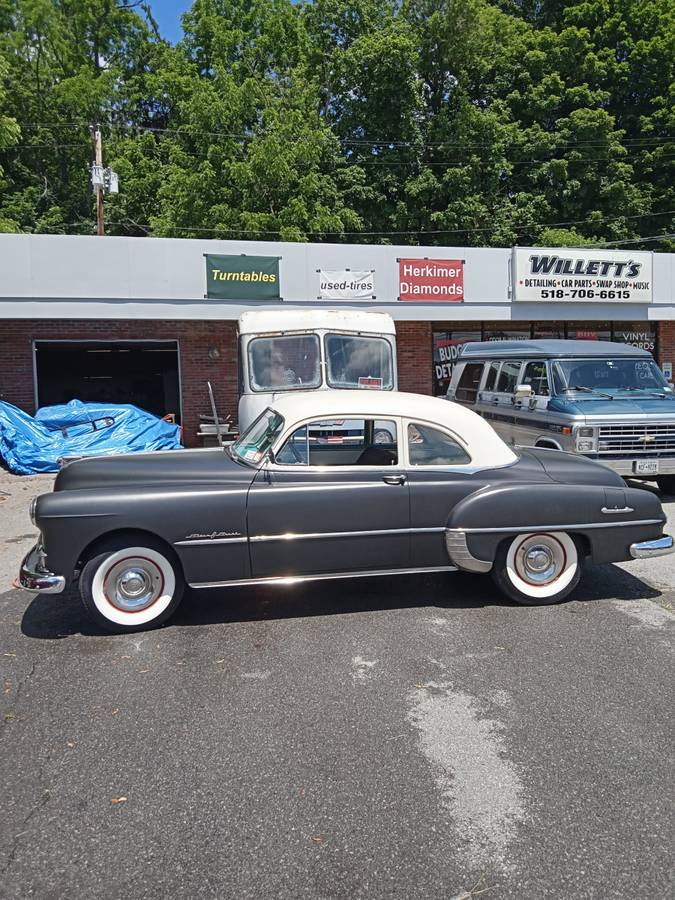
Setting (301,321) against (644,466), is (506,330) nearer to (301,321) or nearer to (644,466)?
(301,321)

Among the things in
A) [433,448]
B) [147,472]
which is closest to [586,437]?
[433,448]

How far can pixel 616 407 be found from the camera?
8.86 meters

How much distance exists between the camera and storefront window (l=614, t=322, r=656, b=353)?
61.3 ft

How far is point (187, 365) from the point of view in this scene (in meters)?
16.0

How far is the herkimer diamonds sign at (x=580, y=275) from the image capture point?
17000mm

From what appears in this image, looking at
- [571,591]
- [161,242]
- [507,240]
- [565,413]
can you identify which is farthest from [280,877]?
[507,240]

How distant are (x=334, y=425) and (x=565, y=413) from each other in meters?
4.46

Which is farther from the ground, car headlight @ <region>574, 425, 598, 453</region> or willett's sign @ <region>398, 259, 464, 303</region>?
willett's sign @ <region>398, 259, 464, 303</region>

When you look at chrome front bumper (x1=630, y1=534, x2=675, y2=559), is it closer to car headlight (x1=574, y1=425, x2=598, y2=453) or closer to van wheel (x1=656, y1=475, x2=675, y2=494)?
car headlight (x1=574, y1=425, x2=598, y2=453)

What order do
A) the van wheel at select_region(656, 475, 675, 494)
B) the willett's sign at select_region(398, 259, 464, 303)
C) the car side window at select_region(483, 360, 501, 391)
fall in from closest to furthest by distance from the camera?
the van wheel at select_region(656, 475, 675, 494), the car side window at select_region(483, 360, 501, 391), the willett's sign at select_region(398, 259, 464, 303)

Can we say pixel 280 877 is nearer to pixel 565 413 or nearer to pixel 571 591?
pixel 571 591

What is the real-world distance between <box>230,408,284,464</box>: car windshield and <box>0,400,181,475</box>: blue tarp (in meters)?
7.24

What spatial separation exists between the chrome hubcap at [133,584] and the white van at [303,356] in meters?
5.13

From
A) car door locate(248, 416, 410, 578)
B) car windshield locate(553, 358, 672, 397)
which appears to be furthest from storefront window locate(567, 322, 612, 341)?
car door locate(248, 416, 410, 578)
